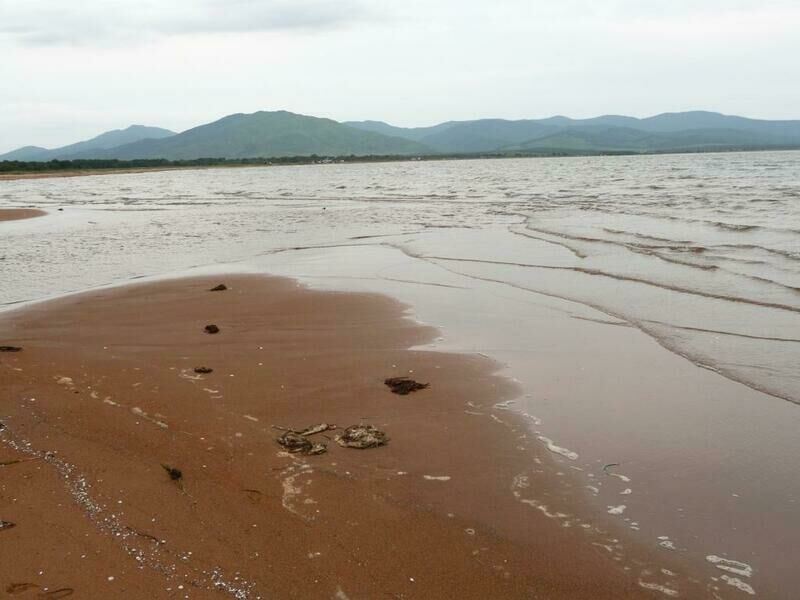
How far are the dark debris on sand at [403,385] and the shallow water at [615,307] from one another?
1.21 meters

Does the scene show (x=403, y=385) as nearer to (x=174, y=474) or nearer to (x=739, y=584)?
(x=174, y=474)

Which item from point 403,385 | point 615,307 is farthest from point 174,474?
point 615,307

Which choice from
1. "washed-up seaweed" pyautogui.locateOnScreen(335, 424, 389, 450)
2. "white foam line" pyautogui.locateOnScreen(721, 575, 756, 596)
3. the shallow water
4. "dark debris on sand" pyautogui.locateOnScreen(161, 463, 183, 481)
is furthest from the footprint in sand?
"white foam line" pyautogui.locateOnScreen(721, 575, 756, 596)

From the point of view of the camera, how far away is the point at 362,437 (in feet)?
19.8

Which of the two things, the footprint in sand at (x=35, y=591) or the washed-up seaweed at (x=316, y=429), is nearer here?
the footprint in sand at (x=35, y=591)

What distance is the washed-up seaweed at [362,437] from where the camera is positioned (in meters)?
5.92

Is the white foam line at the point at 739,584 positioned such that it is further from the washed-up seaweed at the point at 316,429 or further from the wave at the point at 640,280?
the wave at the point at 640,280

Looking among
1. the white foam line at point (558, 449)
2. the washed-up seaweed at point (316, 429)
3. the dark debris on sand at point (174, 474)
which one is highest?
the dark debris on sand at point (174, 474)

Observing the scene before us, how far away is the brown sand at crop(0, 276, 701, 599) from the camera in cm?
399

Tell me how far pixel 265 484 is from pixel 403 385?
2.66 metres

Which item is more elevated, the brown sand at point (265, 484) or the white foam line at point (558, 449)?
the brown sand at point (265, 484)

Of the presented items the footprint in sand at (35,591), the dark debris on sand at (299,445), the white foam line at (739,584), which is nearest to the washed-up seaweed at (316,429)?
the dark debris on sand at (299,445)

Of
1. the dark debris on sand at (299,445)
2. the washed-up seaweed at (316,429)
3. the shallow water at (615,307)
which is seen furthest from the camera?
the washed-up seaweed at (316,429)

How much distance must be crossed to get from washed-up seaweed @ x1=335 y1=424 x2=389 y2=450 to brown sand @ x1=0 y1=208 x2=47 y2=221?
33.1m
